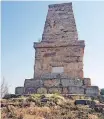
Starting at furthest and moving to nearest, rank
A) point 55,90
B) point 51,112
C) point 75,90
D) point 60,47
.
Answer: point 60,47 < point 55,90 < point 75,90 < point 51,112

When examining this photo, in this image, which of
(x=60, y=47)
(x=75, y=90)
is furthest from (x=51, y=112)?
(x=60, y=47)

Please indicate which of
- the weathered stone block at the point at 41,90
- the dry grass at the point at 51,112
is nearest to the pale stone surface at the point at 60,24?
the weathered stone block at the point at 41,90

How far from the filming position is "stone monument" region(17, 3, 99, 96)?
11.6m

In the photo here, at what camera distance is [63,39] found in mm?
13375

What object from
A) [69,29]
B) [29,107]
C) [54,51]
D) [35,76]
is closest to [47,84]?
[35,76]

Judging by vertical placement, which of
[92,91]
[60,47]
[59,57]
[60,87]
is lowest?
[92,91]

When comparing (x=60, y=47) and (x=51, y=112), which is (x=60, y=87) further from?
(x=51, y=112)

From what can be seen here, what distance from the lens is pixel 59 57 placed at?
42.9ft

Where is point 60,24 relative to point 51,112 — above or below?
above

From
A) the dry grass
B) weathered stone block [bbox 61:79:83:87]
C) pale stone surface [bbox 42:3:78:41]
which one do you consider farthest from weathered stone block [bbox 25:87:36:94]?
the dry grass

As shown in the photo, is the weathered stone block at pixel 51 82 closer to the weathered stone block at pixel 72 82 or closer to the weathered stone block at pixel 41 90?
the weathered stone block at pixel 72 82

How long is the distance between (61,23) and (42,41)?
1.42m

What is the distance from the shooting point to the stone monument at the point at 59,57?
458 inches

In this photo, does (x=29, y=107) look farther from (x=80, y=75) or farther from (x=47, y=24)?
(x=47, y=24)
